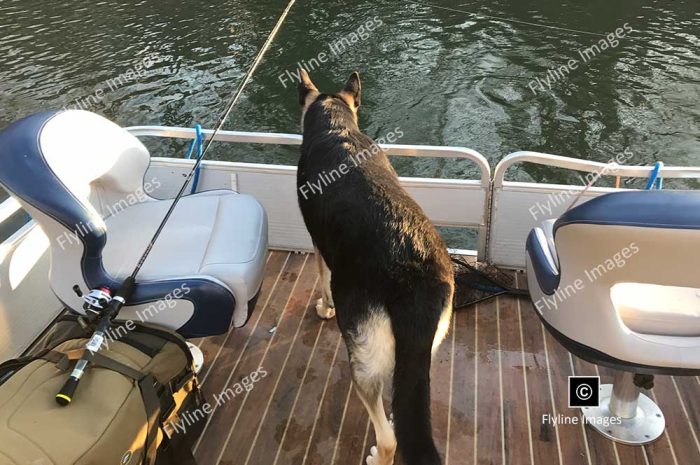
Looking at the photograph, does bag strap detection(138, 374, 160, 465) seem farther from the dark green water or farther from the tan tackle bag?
the dark green water

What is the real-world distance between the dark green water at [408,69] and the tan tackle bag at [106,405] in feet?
18.5

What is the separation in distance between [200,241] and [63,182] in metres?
0.64

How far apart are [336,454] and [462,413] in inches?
24.3

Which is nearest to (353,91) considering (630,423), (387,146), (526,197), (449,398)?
(387,146)

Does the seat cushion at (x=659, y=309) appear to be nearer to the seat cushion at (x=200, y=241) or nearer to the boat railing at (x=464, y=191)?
the boat railing at (x=464, y=191)

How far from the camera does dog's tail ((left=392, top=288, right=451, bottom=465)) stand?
1.73m

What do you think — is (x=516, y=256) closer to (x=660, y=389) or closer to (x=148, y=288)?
(x=660, y=389)

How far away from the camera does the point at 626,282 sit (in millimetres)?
1784

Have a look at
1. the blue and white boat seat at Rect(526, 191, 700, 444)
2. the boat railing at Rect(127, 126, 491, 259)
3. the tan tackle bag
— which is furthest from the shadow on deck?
the boat railing at Rect(127, 126, 491, 259)

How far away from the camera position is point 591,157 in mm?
8094

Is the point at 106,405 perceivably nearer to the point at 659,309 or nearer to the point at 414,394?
the point at 414,394

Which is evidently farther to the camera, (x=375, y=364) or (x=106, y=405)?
(x=375, y=364)

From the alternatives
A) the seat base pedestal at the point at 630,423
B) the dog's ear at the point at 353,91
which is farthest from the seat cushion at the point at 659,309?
the dog's ear at the point at 353,91

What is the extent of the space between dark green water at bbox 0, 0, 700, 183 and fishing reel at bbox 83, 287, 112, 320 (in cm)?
569
